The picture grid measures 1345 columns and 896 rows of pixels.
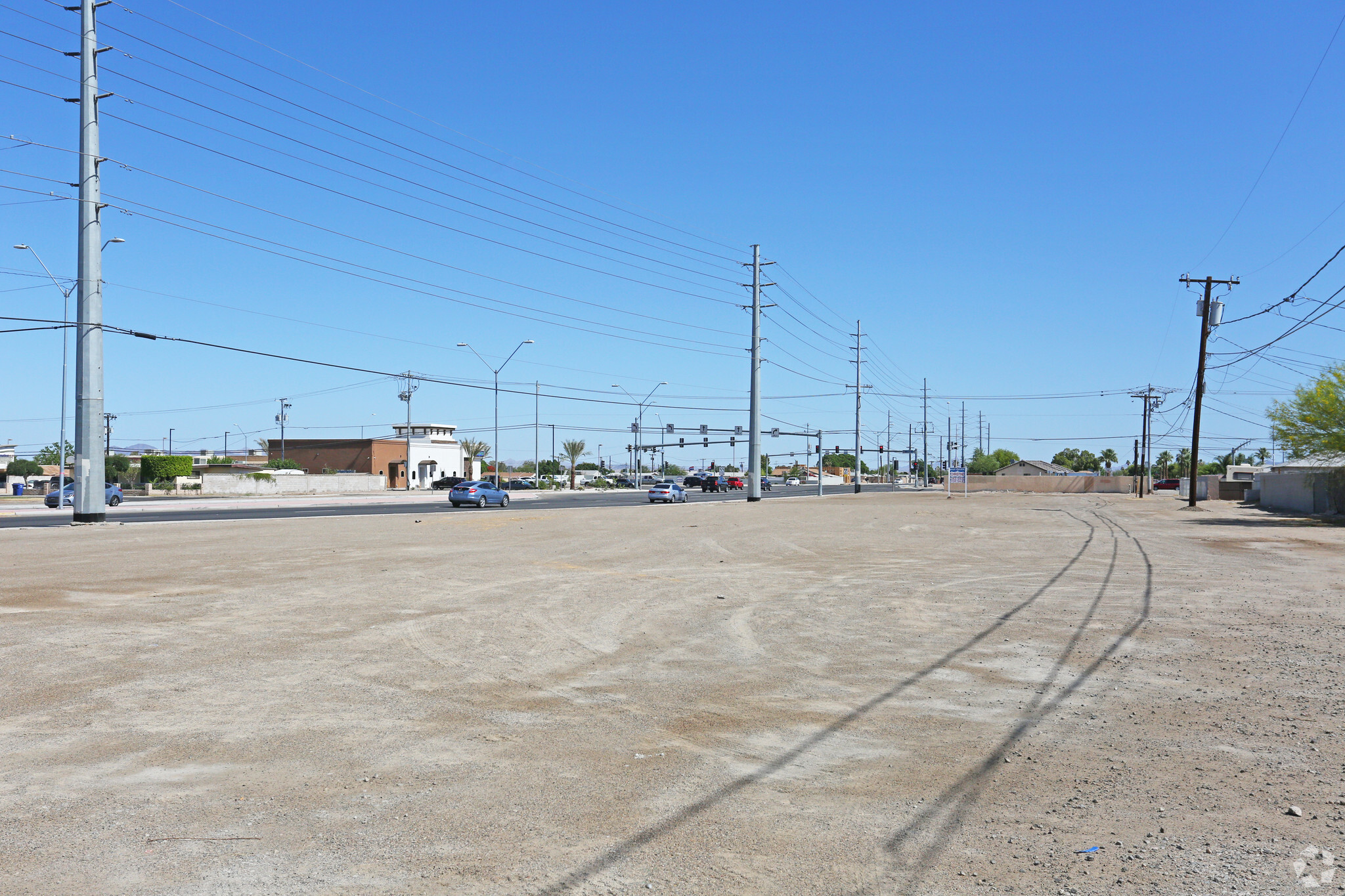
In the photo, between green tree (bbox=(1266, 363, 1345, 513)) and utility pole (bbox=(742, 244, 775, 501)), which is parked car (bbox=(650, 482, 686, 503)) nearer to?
utility pole (bbox=(742, 244, 775, 501))

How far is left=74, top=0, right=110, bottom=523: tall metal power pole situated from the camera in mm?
31250

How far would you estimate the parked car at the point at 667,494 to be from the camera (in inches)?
2616

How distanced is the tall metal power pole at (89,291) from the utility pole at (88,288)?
0.06 ft

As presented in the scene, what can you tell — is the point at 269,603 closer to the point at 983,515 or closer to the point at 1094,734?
the point at 1094,734

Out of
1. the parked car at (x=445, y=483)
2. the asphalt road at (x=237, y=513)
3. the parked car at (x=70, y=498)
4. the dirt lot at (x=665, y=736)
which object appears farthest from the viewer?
the parked car at (x=445, y=483)

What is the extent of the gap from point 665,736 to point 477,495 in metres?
52.0

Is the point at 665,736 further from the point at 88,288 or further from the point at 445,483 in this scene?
the point at 445,483

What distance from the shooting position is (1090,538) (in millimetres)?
29578

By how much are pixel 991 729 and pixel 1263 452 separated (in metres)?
212

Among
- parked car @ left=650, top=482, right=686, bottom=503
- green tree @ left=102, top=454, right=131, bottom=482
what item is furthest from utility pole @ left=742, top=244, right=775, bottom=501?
green tree @ left=102, top=454, right=131, bottom=482

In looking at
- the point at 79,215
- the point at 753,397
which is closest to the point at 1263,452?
the point at 753,397

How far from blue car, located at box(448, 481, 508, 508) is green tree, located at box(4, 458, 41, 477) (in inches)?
3188

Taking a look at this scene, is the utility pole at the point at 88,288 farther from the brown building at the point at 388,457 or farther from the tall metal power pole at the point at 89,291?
the brown building at the point at 388,457

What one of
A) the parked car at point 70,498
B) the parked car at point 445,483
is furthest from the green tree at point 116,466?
the parked car at point 70,498
